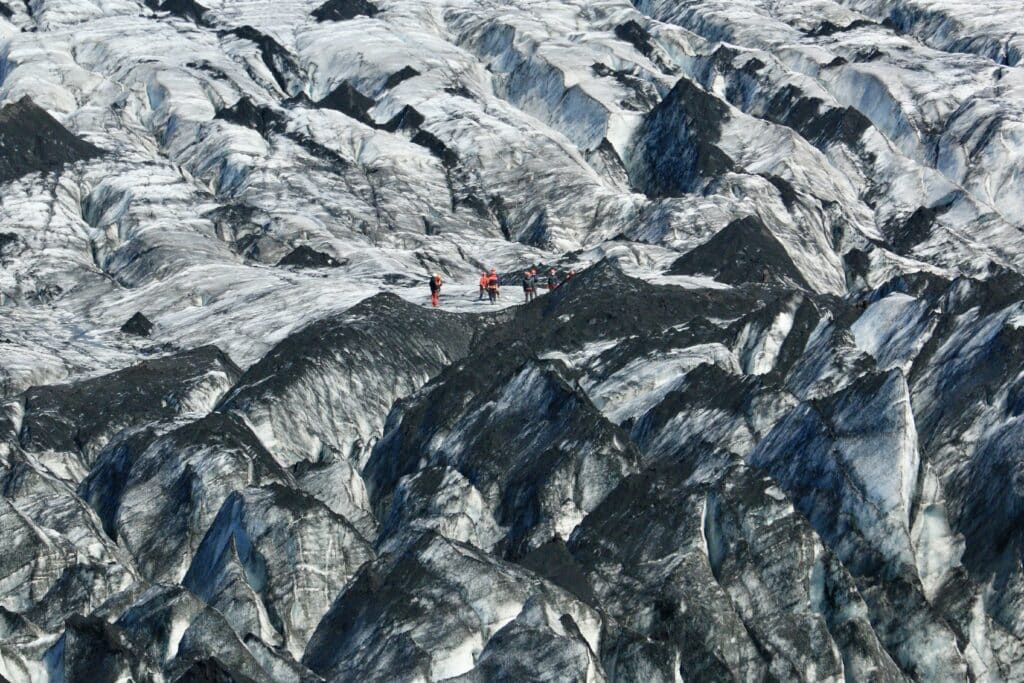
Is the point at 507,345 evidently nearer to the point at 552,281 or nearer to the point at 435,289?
the point at 435,289

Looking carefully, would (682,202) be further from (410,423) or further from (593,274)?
(410,423)

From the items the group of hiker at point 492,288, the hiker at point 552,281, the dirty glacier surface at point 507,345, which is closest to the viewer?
the dirty glacier surface at point 507,345

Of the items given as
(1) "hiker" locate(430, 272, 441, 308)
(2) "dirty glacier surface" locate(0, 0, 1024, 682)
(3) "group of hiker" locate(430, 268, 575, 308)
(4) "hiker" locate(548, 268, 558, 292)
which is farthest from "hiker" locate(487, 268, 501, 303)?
(4) "hiker" locate(548, 268, 558, 292)

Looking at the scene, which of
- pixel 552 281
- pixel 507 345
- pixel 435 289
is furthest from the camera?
pixel 552 281

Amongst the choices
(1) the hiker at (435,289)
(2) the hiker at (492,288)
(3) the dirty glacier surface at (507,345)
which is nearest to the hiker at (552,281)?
(3) the dirty glacier surface at (507,345)

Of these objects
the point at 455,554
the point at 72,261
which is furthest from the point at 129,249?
the point at 455,554

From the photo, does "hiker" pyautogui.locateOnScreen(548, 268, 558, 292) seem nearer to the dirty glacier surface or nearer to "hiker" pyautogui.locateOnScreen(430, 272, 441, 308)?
the dirty glacier surface

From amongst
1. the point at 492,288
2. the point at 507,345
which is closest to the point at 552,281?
the point at 492,288

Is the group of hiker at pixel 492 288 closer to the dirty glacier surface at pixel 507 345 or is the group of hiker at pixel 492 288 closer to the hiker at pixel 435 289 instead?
the hiker at pixel 435 289
